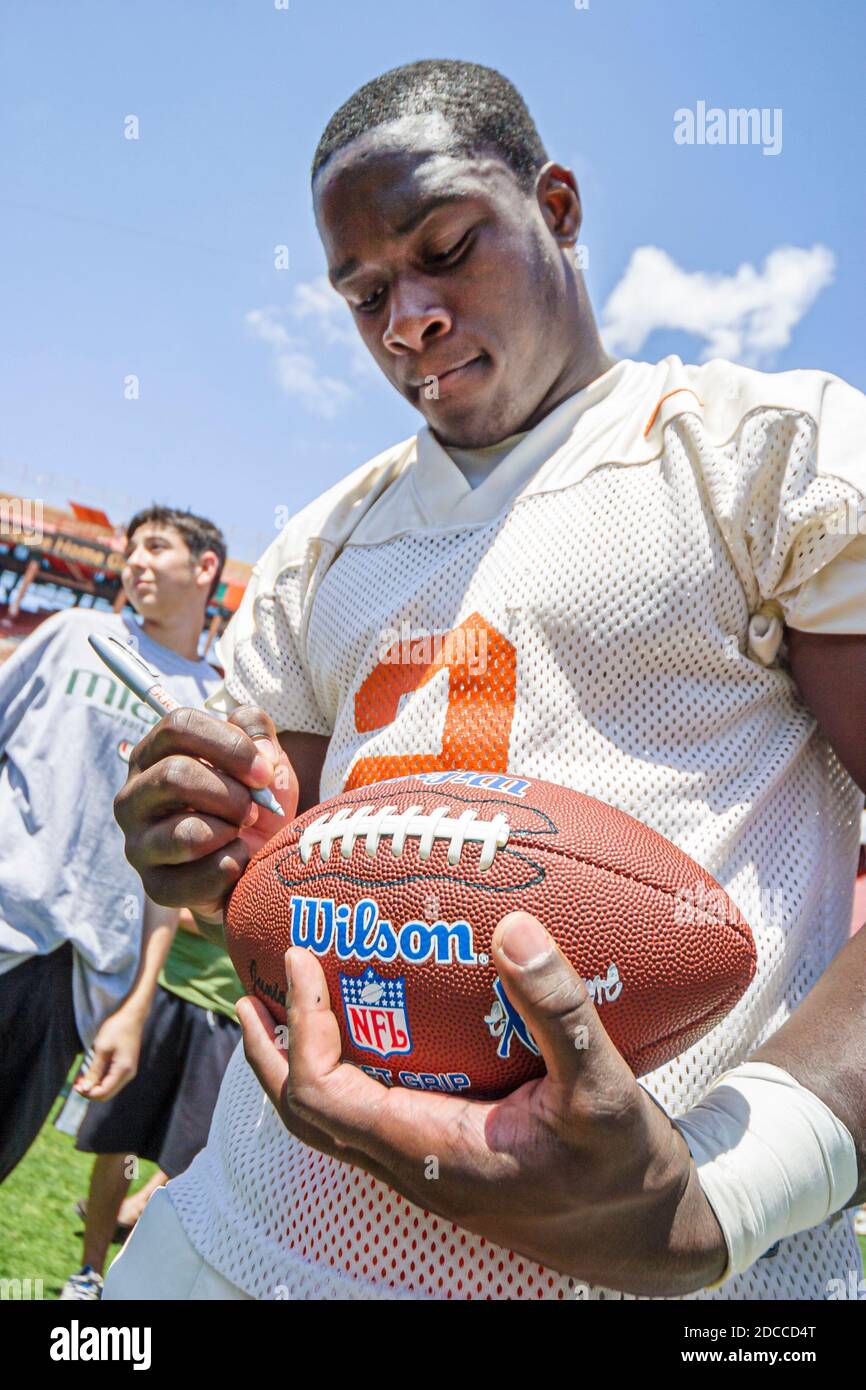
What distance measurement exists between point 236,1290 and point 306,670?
2.66 feet

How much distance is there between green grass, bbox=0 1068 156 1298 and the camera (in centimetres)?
341

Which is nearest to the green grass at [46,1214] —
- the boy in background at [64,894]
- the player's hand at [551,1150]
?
the boy in background at [64,894]

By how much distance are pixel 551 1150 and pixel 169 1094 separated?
2943 millimetres

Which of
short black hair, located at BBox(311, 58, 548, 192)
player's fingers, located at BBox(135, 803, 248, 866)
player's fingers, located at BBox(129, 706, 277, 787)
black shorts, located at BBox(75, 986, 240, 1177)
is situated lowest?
black shorts, located at BBox(75, 986, 240, 1177)

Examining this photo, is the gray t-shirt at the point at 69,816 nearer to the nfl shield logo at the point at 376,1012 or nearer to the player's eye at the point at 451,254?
the player's eye at the point at 451,254

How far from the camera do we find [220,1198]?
1.21m

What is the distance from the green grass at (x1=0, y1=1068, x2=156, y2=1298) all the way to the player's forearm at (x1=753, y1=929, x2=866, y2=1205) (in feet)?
9.52

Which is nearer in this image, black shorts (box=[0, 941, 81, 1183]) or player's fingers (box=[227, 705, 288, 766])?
player's fingers (box=[227, 705, 288, 766])

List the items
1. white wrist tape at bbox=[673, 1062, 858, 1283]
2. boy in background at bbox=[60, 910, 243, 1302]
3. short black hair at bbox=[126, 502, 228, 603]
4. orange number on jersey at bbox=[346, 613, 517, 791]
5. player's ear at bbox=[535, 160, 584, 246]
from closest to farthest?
white wrist tape at bbox=[673, 1062, 858, 1283], orange number on jersey at bbox=[346, 613, 517, 791], player's ear at bbox=[535, 160, 584, 246], boy in background at bbox=[60, 910, 243, 1302], short black hair at bbox=[126, 502, 228, 603]

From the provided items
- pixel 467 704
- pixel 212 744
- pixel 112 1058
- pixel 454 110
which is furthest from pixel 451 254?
pixel 112 1058

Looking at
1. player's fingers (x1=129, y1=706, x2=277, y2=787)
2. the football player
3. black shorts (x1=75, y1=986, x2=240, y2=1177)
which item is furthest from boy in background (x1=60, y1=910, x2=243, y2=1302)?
player's fingers (x1=129, y1=706, x2=277, y2=787)

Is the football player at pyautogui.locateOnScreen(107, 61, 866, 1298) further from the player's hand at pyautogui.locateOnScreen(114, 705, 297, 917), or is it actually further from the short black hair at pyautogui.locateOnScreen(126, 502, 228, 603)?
the short black hair at pyautogui.locateOnScreen(126, 502, 228, 603)

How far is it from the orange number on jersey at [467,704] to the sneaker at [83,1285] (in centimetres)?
255

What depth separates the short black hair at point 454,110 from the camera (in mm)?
1429
